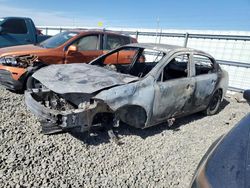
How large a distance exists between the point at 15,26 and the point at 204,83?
23.4 ft

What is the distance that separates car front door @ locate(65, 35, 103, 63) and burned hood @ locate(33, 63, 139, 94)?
182 cm

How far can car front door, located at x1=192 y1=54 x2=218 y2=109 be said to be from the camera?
5.15m

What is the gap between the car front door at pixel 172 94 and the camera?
430 cm

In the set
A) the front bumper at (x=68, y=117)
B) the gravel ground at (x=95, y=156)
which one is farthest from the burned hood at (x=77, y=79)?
the gravel ground at (x=95, y=156)

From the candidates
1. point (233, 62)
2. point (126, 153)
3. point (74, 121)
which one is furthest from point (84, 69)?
point (233, 62)

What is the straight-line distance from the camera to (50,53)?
6.21 meters

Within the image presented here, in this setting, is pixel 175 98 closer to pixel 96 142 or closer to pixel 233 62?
pixel 96 142

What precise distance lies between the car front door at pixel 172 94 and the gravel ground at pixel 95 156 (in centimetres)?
43

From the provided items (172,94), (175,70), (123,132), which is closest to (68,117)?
(123,132)

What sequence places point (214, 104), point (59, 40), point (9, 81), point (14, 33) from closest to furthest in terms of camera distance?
point (9, 81) < point (214, 104) < point (59, 40) < point (14, 33)

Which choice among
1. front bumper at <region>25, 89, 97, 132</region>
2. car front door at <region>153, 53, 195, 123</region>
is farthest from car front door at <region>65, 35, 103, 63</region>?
front bumper at <region>25, 89, 97, 132</region>

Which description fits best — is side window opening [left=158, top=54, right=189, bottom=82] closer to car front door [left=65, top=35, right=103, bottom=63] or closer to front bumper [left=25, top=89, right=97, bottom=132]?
front bumper [left=25, top=89, right=97, bottom=132]

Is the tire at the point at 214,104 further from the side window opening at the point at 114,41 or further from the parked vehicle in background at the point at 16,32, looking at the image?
the parked vehicle in background at the point at 16,32

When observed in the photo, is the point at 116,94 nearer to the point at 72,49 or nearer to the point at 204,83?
the point at 204,83
